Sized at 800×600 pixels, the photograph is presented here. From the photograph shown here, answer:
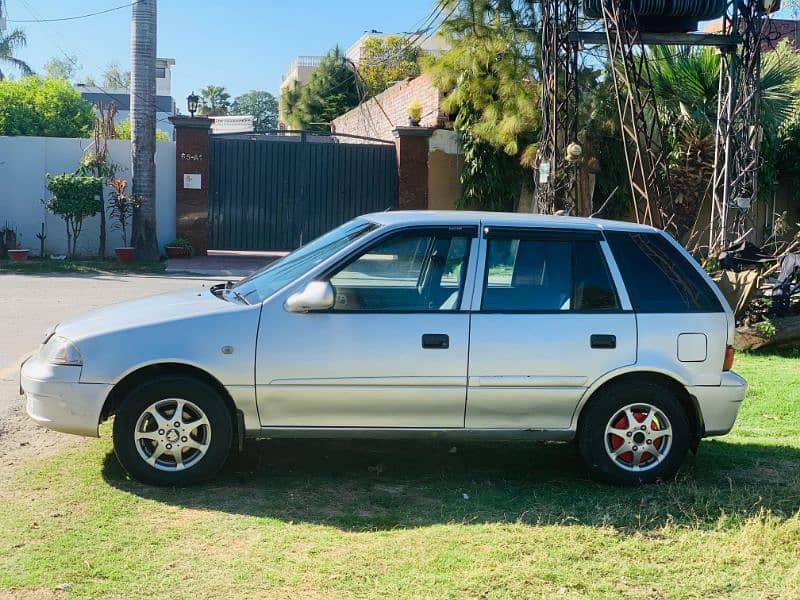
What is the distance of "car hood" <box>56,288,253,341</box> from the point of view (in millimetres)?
5318

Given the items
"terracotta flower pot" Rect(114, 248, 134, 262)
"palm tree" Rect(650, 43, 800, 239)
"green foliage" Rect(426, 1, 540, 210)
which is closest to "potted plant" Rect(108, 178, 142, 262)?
"terracotta flower pot" Rect(114, 248, 134, 262)

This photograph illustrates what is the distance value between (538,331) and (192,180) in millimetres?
17104

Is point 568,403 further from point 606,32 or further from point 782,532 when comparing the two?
point 606,32

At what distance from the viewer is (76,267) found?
18.7 metres

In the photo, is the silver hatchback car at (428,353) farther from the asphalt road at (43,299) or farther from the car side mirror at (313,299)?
the asphalt road at (43,299)

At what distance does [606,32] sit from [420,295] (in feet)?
29.8

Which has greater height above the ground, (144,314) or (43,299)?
(144,314)

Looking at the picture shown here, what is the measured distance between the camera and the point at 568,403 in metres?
5.53

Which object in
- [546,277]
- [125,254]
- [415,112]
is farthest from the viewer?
[415,112]

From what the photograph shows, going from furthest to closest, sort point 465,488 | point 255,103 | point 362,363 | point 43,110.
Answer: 1. point 255,103
2. point 43,110
3. point 465,488
4. point 362,363

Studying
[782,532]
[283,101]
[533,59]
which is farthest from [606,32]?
[283,101]

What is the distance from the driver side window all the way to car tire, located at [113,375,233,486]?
38.0 inches

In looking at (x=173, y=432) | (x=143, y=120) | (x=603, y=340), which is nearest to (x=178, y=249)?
(x=143, y=120)

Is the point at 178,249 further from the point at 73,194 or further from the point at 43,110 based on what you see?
the point at 43,110
